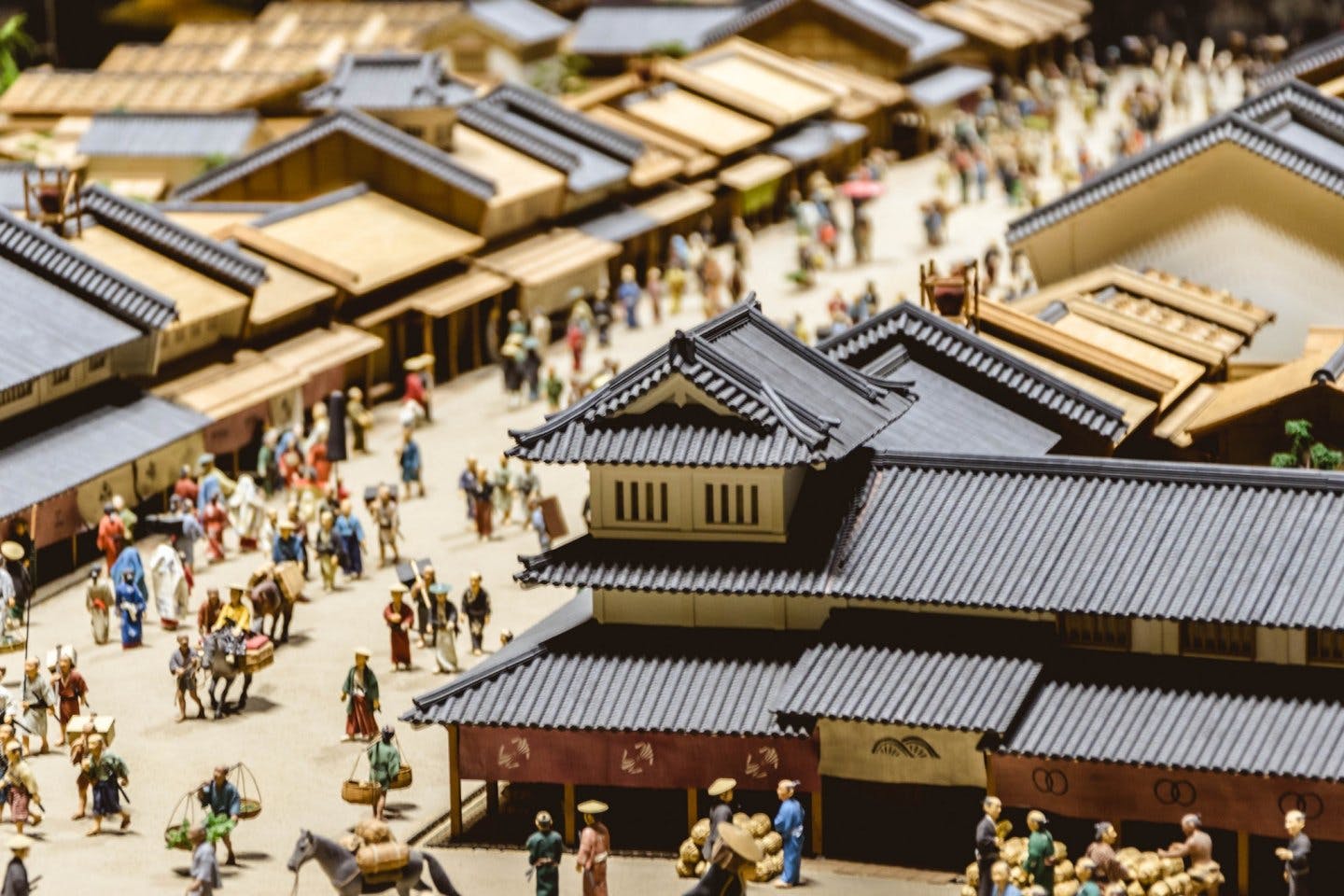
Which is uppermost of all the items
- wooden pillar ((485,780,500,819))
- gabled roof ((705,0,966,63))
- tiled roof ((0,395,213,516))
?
gabled roof ((705,0,966,63))

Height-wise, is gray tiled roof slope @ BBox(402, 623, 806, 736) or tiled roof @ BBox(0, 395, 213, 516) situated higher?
tiled roof @ BBox(0, 395, 213, 516)

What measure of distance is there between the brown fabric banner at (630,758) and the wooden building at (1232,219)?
1004 inches

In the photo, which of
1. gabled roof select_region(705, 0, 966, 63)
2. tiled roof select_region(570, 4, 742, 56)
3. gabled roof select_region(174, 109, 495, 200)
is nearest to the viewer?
gabled roof select_region(174, 109, 495, 200)

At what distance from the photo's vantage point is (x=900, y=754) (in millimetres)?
43312

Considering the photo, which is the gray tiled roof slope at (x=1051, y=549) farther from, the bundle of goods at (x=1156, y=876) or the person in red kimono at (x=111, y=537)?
the person in red kimono at (x=111, y=537)

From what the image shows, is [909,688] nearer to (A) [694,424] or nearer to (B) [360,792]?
(A) [694,424]

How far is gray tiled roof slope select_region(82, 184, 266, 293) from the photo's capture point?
2721 inches

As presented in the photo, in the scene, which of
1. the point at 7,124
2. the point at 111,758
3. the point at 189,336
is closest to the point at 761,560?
the point at 111,758

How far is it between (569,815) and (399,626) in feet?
29.3

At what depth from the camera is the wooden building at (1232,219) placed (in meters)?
65.4

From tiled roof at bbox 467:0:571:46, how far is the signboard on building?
84.7 m

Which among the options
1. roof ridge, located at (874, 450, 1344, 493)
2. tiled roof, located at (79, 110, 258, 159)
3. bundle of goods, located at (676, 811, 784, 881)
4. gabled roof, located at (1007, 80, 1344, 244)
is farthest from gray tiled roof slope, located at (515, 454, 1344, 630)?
tiled roof, located at (79, 110, 258, 159)

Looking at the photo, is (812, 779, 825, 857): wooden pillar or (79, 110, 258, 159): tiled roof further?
(79, 110, 258, 159): tiled roof

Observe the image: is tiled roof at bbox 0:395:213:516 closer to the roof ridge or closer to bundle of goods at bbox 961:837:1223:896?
the roof ridge
